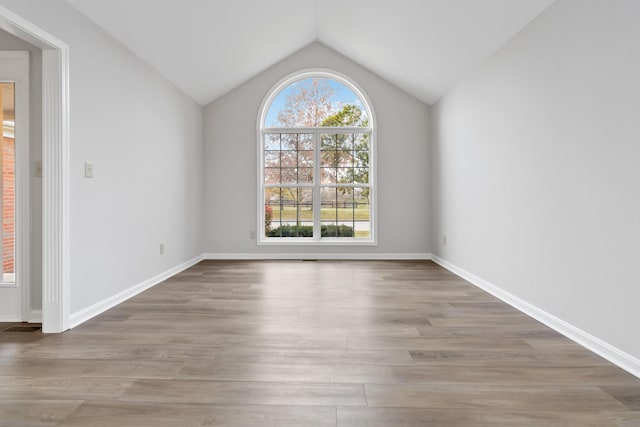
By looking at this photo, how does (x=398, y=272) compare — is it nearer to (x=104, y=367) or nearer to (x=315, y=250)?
(x=315, y=250)

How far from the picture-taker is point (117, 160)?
3121 mm

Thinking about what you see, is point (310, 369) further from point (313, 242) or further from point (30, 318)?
point (313, 242)

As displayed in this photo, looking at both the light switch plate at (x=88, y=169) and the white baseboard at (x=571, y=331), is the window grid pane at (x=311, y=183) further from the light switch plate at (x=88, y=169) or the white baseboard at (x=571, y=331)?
the light switch plate at (x=88, y=169)

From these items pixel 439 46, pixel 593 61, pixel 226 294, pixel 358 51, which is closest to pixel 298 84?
pixel 358 51

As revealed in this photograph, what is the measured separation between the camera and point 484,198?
362 centimetres

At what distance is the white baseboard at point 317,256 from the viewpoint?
543cm

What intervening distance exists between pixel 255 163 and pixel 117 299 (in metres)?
2.88

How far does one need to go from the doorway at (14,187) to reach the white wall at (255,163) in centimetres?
290

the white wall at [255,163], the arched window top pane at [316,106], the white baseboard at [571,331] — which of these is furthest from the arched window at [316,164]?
the white baseboard at [571,331]

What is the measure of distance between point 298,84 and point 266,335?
4255 mm

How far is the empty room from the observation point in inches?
65.1

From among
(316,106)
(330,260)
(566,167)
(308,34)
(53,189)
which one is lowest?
(330,260)

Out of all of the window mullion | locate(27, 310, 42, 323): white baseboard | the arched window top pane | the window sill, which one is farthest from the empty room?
the window mullion

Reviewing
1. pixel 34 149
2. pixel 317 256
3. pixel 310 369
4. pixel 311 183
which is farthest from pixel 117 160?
pixel 317 256
